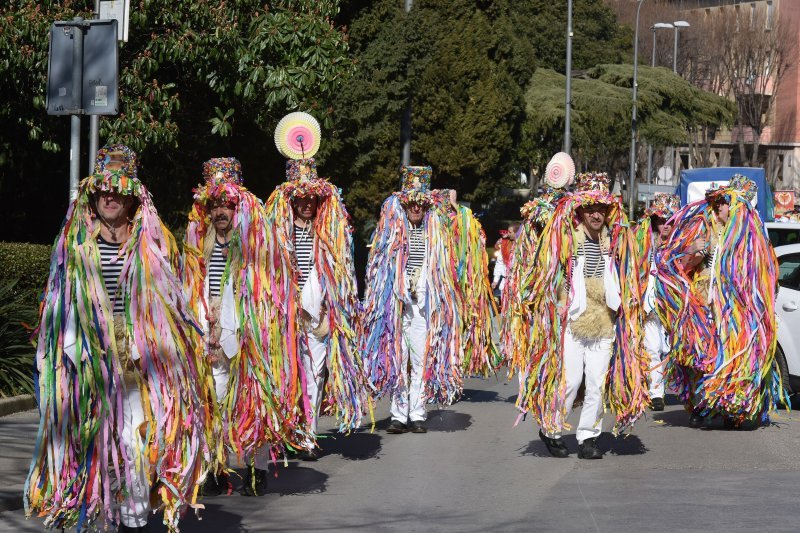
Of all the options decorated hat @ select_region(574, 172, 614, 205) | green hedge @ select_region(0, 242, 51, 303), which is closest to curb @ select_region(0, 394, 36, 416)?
green hedge @ select_region(0, 242, 51, 303)

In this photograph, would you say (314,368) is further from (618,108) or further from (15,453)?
(618,108)

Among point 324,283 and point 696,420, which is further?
point 696,420

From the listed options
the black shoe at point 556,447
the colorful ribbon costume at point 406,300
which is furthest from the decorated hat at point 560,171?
the black shoe at point 556,447

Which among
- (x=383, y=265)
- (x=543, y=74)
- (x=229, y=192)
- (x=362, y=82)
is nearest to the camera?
(x=229, y=192)

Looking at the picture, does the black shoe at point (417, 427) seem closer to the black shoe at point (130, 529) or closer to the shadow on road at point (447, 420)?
the shadow on road at point (447, 420)

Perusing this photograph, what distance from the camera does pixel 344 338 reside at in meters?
9.73

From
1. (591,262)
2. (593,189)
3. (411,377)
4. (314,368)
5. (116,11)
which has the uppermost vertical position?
(116,11)

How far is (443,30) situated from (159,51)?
2246 cm

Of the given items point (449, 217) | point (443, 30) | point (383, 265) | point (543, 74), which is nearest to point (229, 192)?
point (383, 265)

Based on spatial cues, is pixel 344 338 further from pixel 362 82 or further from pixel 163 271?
pixel 362 82

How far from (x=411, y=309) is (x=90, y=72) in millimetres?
3226

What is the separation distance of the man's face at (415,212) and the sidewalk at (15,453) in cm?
343

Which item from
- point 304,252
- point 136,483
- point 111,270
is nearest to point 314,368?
point 304,252

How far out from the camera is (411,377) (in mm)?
11305
